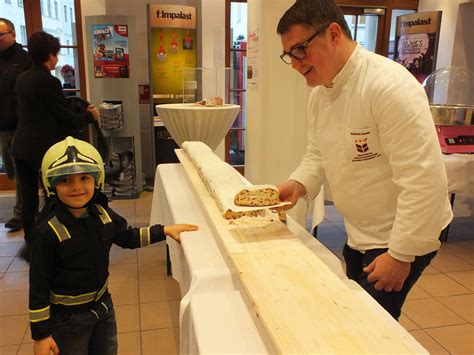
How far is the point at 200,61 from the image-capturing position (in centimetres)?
489

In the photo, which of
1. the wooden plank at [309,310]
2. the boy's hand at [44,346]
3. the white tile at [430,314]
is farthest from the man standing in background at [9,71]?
the white tile at [430,314]

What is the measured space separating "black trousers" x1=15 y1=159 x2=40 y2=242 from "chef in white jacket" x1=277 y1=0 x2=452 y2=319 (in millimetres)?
2194

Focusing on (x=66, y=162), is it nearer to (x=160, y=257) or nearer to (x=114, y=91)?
(x=160, y=257)

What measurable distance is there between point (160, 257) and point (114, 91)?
205 cm

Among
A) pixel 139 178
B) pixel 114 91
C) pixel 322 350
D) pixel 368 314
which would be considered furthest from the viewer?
pixel 139 178

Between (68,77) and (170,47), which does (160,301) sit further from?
(68,77)

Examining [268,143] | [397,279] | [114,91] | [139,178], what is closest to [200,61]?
[114,91]

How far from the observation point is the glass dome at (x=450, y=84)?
13.6 feet

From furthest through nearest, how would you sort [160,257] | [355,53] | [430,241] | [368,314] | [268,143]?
[160,257] < [268,143] < [355,53] < [430,241] < [368,314]

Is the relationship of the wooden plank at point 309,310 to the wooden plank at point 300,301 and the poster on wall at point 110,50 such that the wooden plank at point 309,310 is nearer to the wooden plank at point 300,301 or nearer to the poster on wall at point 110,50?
the wooden plank at point 300,301

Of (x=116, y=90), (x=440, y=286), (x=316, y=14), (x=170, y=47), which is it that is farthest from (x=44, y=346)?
(x=170, y=47)

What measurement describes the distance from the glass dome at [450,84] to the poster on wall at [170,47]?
96.0 inches

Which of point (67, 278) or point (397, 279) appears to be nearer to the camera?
point (397, 279)

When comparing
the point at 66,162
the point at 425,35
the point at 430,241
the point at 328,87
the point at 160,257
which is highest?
the point at 425,35
